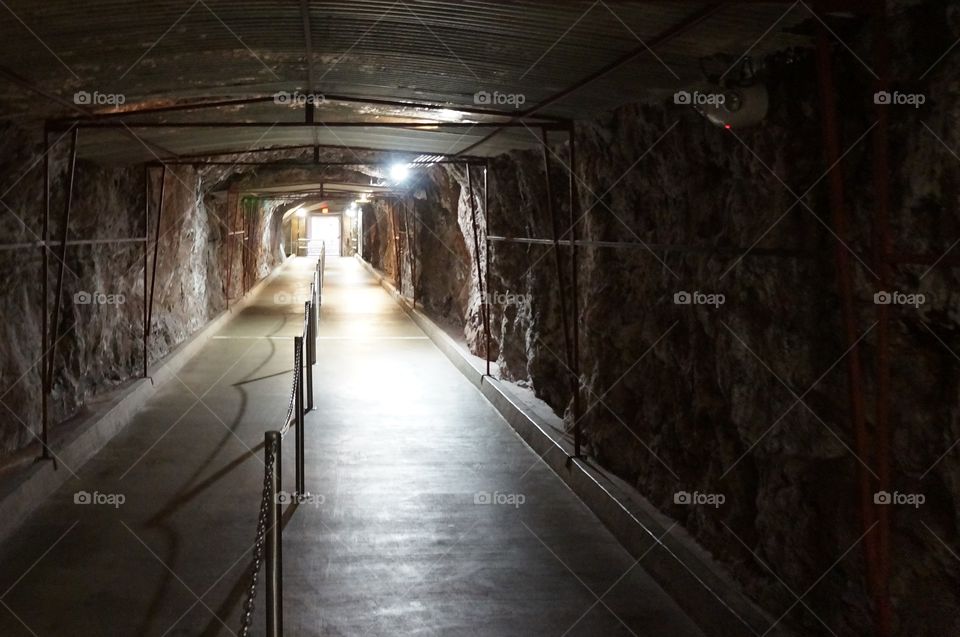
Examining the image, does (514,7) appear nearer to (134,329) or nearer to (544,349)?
(544,349)

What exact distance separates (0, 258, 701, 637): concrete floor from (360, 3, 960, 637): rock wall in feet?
2.17

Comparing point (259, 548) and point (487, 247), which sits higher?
point (487, 247)

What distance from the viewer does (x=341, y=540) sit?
5.15 metres

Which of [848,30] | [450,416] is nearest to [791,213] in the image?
[848,30]

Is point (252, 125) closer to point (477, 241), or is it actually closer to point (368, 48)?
point (368, 48)

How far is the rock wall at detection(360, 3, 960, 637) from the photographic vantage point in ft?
9.78

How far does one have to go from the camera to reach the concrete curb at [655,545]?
153 inches

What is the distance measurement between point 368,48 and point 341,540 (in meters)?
2.83

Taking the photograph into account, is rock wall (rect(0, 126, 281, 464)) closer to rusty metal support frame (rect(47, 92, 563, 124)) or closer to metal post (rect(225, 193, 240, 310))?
rusty metal support frame (rect(47, 92, 563, 124))

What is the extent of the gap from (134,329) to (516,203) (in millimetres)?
4532

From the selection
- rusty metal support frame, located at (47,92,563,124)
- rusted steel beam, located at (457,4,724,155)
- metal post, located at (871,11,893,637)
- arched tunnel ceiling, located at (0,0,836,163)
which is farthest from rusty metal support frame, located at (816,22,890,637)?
rusty metal support frame, located at (47,92,563,124)

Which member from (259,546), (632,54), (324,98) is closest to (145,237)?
(324,98)

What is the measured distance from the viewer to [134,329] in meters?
9.82

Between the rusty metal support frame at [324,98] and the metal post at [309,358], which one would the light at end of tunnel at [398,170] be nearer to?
the metal post at [309,358]
